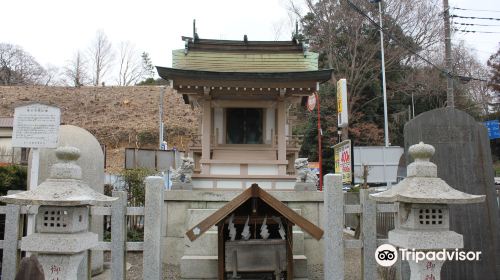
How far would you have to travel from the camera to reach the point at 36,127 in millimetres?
6715

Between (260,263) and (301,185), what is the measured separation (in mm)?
4045

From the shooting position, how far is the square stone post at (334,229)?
19.4ft

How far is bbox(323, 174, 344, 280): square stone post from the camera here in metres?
5.92

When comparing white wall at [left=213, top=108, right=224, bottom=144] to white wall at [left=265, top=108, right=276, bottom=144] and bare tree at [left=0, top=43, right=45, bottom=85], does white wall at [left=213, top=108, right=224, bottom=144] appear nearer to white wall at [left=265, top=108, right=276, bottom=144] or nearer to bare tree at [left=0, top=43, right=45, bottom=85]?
white wall at [left=265, top=108, right=276, bottom=144]

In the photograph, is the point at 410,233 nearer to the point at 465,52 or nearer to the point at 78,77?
the point at 465,52

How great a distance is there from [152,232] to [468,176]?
4.97 meters

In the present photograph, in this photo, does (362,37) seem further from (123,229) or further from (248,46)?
(123,229)

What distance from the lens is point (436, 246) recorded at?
460 cm

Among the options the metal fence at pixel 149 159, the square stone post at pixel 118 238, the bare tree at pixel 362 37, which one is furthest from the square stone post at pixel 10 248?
the bare tree at pixel 362 37

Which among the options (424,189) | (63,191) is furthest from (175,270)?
(424,189)

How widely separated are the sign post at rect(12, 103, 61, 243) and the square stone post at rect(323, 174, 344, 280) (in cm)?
467

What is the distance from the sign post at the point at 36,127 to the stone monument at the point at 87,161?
0.97 metres

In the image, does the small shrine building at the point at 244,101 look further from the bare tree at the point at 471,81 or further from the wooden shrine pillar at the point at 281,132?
the bare tree at the point at 471,81

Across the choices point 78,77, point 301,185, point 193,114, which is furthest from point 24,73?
point 301,185
